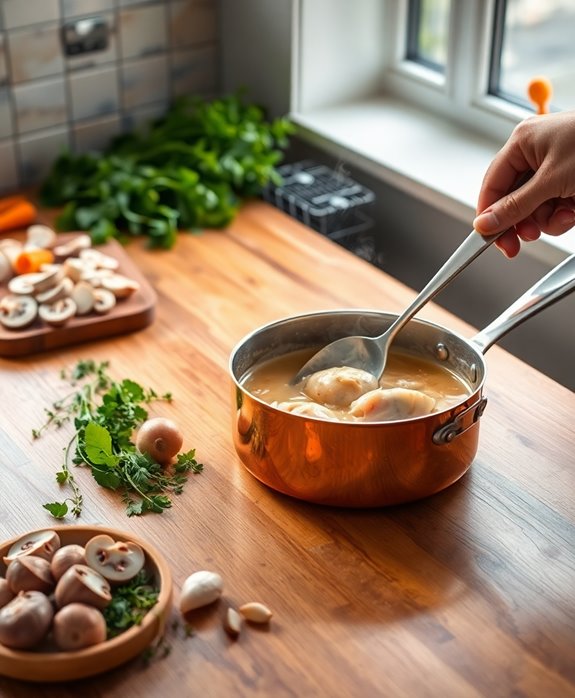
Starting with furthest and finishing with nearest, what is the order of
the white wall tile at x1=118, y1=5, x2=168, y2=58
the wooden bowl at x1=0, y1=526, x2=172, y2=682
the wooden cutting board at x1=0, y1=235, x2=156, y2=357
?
the white wall tile at x1=118, y1=5, x2=168, y2=58 < the wooden cutting board at x1=0, y1=235, x2=156, y2=357 < the wooden bowl at x1=0, y1=526, x2=172, y2=682

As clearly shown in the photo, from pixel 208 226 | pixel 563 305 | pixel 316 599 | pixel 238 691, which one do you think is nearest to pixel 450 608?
pixel 316 599

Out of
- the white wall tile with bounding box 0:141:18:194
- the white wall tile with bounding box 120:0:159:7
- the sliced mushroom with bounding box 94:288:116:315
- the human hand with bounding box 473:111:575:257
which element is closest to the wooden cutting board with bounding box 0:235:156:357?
the sliced mushroom with bounding box 94:288:116:315

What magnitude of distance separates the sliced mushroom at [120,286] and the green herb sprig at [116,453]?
22cm

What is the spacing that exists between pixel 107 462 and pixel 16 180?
97cm

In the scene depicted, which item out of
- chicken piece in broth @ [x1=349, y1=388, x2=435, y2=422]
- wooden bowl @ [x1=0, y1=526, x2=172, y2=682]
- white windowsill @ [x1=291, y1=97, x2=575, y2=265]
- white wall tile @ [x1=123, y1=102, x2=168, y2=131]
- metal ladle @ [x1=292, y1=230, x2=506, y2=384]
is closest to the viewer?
wooden bowl @ [x1=0, y1=526, x2=172, y2=682]

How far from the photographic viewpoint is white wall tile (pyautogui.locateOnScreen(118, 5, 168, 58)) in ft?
6.86

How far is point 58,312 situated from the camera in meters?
1.61

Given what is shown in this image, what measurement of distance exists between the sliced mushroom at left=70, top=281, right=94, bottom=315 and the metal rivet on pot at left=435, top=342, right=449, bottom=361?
55cm

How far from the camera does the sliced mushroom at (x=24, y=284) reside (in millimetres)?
1646

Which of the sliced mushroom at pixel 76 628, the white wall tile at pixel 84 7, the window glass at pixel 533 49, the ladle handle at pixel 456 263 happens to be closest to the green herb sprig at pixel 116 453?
the sliced mushroom at pixel 76 628

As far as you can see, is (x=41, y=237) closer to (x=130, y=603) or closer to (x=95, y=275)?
(x=95, y=275)

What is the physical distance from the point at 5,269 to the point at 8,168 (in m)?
0.43

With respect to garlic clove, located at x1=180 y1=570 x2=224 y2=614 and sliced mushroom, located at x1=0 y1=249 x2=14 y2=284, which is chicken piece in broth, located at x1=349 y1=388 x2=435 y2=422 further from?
sliced mushroom, located at x1=0 y1=249 x2=14 y2=284

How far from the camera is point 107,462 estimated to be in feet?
4.26
